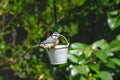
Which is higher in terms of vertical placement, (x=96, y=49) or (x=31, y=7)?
(x=31, y=7)

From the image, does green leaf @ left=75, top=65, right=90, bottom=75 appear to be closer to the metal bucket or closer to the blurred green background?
the blurred green background

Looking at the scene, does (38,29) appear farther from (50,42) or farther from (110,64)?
(50,42)

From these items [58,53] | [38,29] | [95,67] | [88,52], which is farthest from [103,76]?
[38,29]

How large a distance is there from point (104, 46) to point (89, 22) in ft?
2.49

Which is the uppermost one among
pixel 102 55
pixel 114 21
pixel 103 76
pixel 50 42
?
pixel 50 42

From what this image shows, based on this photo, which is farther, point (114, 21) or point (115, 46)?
point (114, 21)

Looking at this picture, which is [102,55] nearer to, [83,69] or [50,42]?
[83,69]

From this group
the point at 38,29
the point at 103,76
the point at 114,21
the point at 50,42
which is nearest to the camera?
the point at 50,42

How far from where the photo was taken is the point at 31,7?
2797 mm

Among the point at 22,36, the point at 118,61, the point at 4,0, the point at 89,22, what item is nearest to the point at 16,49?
the point at 22,36

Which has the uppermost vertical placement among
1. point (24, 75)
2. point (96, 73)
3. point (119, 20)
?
point (119, 20)

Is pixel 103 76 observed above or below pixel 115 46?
below

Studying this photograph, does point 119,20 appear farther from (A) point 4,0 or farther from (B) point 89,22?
(A) point 4,0

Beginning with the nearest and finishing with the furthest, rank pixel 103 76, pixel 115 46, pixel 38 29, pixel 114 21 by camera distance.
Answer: pixel 103 76 → pixel 115 46 → pixel 114 21 → pixel 38 29
